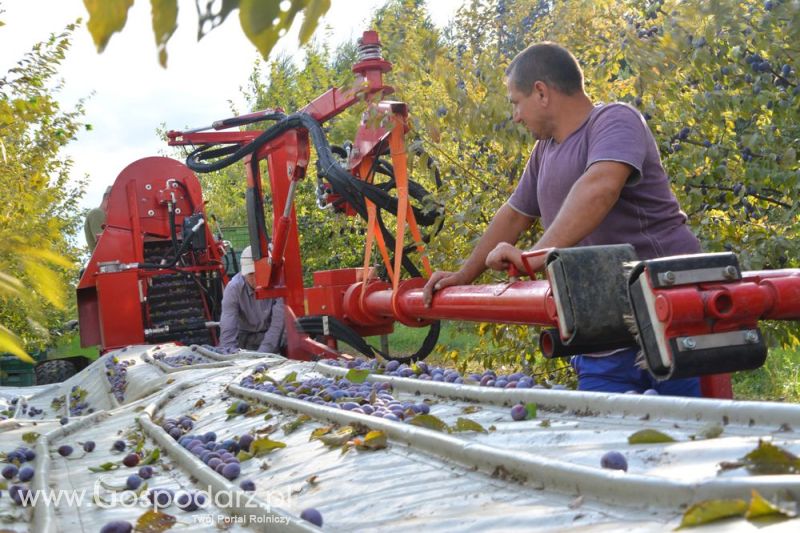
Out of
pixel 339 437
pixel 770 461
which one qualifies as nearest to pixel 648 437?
pixel 770 461

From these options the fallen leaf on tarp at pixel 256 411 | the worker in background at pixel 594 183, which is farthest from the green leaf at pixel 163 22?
the fallen leaf on tarp at pixel 256 411

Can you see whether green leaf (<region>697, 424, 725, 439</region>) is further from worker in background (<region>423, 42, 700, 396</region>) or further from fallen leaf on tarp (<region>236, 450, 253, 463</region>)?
fallen leaf on tarp (<region>236, 450, 253, 463</region>)

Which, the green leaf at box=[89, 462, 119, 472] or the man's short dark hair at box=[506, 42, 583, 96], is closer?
the green leaf at box=[89, 462, 119, 472]

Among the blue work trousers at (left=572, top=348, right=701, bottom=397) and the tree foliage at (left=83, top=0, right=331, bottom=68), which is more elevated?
the tree foliage at (left=83, top=0, right=331, bottom=68)

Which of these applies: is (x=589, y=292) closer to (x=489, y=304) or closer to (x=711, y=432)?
(x=711, y=432)

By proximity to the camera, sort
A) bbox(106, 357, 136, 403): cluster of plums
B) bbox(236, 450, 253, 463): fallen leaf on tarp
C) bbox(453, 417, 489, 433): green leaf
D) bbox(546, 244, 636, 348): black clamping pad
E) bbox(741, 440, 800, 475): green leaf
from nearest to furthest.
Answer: bbox(741, 440, 800, 475): green leaf → bbox(453, 417, 489, 433): green leaf → bbox(546, 244, 636, 348): black clamping pad → bbox(236, 450, 253, 463): fallen leaf on tarp → bbox(106, 357, 136, 403): cluster of plums

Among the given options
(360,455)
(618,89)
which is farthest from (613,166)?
(618,89)

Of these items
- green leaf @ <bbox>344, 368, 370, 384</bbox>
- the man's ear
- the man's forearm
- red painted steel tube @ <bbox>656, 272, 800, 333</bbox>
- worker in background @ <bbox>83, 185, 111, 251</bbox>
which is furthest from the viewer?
worker in background @ <bbox>83, 185, 111, 251</bbox>

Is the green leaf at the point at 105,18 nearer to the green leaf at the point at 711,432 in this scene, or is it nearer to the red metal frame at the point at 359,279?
the green leaf at the point at 711,432

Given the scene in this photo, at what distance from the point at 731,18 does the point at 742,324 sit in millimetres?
2205

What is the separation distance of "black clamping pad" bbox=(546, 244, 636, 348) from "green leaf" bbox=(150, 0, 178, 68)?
2.08 m

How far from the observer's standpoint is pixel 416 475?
240 cm

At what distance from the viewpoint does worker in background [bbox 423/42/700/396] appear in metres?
3.23

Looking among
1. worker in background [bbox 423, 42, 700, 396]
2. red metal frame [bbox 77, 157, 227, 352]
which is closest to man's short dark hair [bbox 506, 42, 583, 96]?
worker in background [bbox 423, 42, 700, 396]
